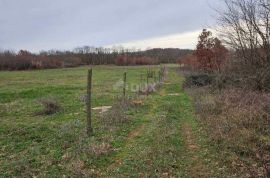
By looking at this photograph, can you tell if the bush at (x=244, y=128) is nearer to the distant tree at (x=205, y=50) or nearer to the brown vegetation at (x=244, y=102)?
the brown vegetation at (x=244, y=102)

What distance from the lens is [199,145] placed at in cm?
1177

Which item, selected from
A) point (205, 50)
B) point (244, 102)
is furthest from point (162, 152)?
point (205, 50)

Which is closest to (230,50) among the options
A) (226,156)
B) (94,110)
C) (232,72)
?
(232,72)

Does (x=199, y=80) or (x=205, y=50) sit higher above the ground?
(x=205, y=50)

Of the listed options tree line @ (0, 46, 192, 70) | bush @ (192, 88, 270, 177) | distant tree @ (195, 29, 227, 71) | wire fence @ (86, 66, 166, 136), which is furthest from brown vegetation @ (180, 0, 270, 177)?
tree line @ (0, 46, 192, 70)

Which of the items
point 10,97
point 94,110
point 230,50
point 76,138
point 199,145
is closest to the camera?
point 199,145

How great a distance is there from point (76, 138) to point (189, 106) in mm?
9923

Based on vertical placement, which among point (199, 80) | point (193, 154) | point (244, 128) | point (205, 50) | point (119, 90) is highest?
point (205, 50)

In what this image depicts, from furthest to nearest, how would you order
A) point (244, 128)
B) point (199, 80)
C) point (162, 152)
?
point (199, 80) < point (244, 128) < point (162, 152)

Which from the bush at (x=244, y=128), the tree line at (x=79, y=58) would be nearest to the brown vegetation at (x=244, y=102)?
the bush at (x=244, y=128)

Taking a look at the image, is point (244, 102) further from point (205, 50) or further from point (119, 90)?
point (205, 50)

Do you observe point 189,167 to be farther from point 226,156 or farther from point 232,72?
point 232,72

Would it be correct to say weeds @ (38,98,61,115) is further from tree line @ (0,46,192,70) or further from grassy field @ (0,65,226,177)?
tree line @ (0,46,192,70)

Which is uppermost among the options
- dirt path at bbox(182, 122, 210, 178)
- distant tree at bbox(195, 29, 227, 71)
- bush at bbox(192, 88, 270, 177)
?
distant tree at bbox(195, 29, 227, 71)
